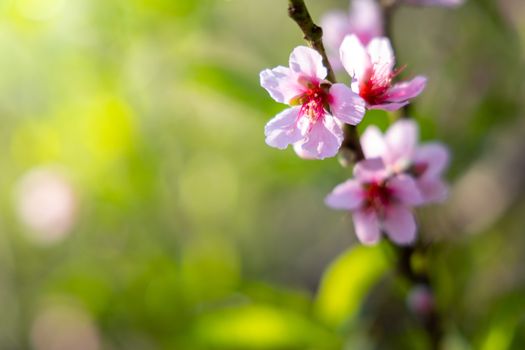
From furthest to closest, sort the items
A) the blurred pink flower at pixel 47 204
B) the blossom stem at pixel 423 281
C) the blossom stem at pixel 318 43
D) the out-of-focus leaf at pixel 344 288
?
the blurred pink flower at pixel 47 204
the out-of-focus leaf at pixel 344 288
the blossom stem at pixel 423 281
the blossom stem at pixel 318 43

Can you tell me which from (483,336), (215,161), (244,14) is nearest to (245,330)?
(483,336)

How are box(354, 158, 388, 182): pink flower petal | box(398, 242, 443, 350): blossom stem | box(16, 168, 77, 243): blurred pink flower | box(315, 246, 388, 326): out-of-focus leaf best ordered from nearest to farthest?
box(354, 158, 388, 182): pink flower petal < box(398, 242, 443, 350): blossom stem < box(315, 246, 388, 326): out-of-focus leaf < box(16, 168, 77, 243): blurred pink flower

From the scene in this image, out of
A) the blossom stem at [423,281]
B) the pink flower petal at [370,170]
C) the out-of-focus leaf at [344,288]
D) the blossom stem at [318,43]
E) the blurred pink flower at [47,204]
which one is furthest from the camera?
the blurred pink flower at [47,204]

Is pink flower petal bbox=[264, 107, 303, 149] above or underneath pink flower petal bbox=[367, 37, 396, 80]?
underneath

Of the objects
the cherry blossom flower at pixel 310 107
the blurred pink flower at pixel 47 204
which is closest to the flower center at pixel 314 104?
the cherry blossom flower at pixel 310 107

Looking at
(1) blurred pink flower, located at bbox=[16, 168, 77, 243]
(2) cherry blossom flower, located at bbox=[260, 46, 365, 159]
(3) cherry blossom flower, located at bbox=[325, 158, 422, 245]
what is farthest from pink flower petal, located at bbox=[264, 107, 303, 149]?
(1) blurred pink flower, located at bbox=[16, 168, 77, 243]

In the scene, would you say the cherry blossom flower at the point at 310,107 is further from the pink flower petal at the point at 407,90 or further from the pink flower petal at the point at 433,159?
the pink flower petal at the point at 433,159

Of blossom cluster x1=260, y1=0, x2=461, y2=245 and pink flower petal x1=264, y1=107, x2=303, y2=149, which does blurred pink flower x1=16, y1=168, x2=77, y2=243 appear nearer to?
blossom cluster x1=260, y1=0, x2=461, y2=245

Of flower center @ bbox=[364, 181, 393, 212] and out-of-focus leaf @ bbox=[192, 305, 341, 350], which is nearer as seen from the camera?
flower center @ bbox=[364, 181, 393, 212]
